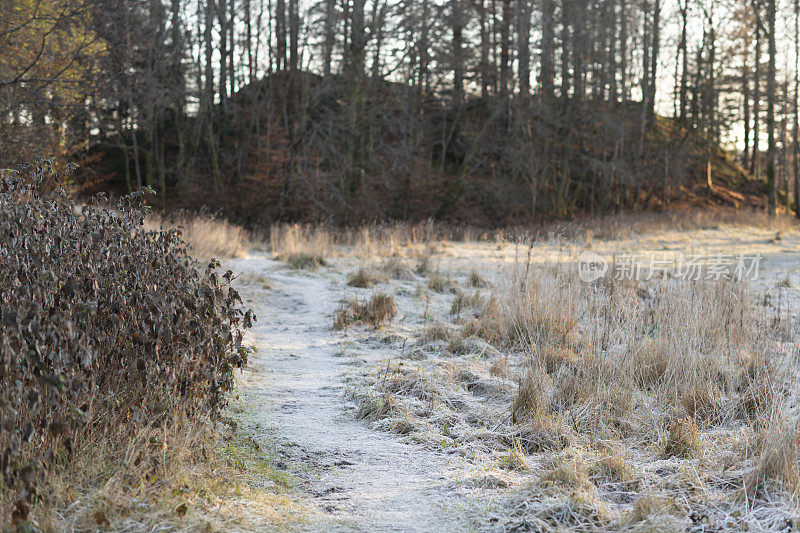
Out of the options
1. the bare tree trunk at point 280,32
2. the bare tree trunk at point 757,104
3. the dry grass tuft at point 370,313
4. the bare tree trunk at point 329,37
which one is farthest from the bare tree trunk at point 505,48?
the dry grass tuft at point 370,313

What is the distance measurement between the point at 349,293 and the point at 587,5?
20595 mm

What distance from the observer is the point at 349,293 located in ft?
30.2

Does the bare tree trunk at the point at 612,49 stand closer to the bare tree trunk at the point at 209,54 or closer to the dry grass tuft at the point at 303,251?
the bare tree trunk at the point at 209,54

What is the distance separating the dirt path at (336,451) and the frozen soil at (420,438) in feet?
0.04

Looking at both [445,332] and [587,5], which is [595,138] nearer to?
[587,5]

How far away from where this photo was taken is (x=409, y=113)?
81.7ft

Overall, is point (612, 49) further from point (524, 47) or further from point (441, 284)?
point (441, 284)

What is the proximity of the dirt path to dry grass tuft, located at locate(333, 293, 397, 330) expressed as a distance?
31 centimetres

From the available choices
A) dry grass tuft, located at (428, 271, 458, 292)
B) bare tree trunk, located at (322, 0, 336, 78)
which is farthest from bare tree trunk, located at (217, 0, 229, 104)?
dry grass tuft, located at (428, 271, 458, 292)

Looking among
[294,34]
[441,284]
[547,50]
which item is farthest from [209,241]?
[547,50]

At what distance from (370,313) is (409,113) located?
18501mm

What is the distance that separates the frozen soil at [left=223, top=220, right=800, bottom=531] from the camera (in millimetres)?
3195

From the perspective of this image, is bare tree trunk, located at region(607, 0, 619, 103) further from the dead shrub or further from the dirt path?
the dead shrub

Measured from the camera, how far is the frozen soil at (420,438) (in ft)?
10.5
